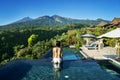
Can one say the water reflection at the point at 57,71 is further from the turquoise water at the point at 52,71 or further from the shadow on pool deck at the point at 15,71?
the shadow on pool deck at the point at 15,71

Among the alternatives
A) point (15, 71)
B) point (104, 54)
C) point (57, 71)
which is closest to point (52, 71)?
point (57, 71)

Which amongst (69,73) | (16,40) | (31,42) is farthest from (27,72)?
(16,40)

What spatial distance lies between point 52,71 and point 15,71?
5.36 ft

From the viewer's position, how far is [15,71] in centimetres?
955

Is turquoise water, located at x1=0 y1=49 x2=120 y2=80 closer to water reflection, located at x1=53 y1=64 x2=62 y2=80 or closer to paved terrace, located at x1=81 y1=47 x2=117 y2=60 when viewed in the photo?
water reflection, located at x1=53 y1=64 x2=62 y2=80

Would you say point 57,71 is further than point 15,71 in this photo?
No

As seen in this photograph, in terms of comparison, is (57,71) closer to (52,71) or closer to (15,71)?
(52,71)

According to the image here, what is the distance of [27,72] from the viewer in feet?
30.6

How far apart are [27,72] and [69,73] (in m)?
1.79

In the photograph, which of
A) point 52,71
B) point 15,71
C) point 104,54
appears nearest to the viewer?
point 52,71

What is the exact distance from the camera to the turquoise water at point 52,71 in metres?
8.34

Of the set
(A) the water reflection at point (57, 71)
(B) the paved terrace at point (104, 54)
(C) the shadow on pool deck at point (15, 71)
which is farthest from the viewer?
(B) the paved terrace at point (104, 54)

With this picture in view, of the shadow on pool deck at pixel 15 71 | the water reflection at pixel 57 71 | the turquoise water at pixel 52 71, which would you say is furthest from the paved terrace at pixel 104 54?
the shadow on pool deck at pixel 15 71

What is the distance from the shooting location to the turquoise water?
8336 millimetres
